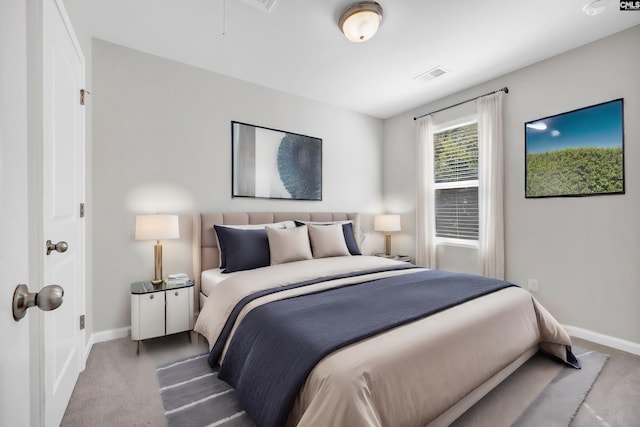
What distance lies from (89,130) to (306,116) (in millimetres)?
2374

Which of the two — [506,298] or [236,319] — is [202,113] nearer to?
[236,319]

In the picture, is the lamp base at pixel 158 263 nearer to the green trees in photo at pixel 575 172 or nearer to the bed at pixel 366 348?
the bed at pixel 366 348

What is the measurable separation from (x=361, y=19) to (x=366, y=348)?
7.39 ft

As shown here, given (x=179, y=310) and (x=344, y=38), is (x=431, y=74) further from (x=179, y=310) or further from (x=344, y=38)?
(x=179, y=310)

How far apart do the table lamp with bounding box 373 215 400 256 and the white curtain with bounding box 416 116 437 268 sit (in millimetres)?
306

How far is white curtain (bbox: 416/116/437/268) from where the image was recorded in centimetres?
398

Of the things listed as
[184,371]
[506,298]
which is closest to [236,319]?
[184,371]

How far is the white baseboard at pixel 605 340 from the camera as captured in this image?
2.39 metres

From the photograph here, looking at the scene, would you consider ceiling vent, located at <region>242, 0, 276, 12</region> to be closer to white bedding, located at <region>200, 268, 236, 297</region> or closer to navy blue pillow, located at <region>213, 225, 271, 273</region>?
navy blue pillow, located at <region>213, 225, 271, 273</region>

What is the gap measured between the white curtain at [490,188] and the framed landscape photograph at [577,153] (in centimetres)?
28

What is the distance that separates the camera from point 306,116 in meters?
3.89

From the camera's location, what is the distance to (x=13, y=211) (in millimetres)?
700

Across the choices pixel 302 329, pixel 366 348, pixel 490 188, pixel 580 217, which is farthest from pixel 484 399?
pixel 490 188

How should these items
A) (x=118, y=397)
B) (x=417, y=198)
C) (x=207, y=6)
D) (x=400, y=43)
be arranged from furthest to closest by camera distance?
1. (x=417, y=198)
2. (x=400, y=43)
3. (x=207, y=6)
4. (x=118, y=397)
